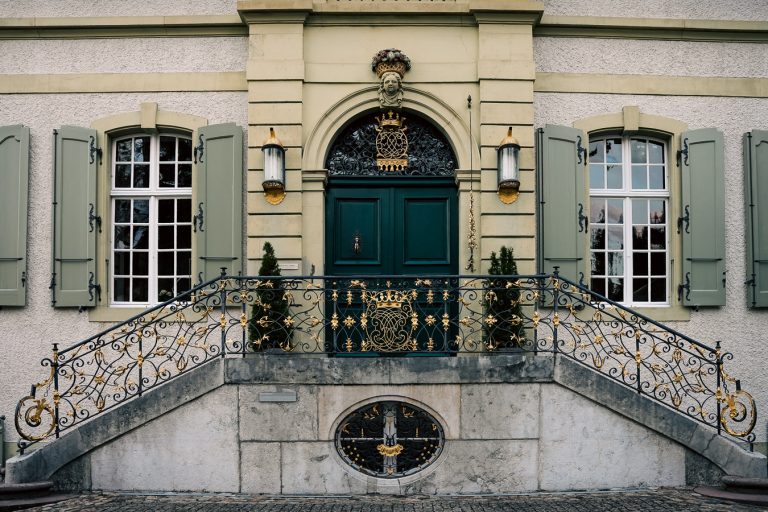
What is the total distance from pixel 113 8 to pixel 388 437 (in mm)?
5981

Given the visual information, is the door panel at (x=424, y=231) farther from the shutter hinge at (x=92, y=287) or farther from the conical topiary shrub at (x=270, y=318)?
the shutter hinge at (x=92, y=287)

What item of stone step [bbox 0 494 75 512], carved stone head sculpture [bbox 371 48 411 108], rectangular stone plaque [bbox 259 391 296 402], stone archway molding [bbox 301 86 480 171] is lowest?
stone step [bbox 0 494 75 512]

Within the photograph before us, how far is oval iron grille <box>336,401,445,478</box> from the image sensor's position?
21.5 feet

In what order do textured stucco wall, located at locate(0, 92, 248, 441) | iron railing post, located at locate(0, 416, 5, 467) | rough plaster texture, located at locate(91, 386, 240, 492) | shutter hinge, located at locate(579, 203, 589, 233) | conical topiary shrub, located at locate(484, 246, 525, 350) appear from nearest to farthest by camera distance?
rough plaster texture, located at locate(91, 386, 240, 492) → conical topiary shrub, located at locate(484, 246, 525, 350) → iron railing post, located at locate(0, 416, 5, 467) → textured stucco wall, located at locate(0, 92, 248, 441) → shutter hinge, located at locate(579, 203, 589, 233)

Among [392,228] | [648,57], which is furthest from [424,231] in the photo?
[648,57]

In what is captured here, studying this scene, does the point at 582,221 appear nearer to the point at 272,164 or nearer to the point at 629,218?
the point at 629,218

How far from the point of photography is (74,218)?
8.13 meters

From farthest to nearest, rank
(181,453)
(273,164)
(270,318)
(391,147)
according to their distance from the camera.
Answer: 1. (391,147)
2. (273,164)
3. (270,318)
4. (181,453)

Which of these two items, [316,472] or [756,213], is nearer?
[316,472]

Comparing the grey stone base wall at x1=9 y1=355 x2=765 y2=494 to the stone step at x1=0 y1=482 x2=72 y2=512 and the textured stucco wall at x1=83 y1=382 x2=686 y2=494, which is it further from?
the stone step at x1=0 y1=482 x2=72 y2=512

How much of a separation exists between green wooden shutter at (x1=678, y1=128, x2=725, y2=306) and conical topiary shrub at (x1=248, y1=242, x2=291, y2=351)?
4620 mm

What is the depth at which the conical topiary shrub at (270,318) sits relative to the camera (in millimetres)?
6895

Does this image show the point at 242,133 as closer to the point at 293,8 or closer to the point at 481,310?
the point at 293,8

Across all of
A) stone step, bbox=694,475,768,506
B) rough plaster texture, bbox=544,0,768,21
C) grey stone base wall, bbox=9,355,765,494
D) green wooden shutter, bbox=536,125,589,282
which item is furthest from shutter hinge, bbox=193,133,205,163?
stone step, bbox=694,475,768,506
